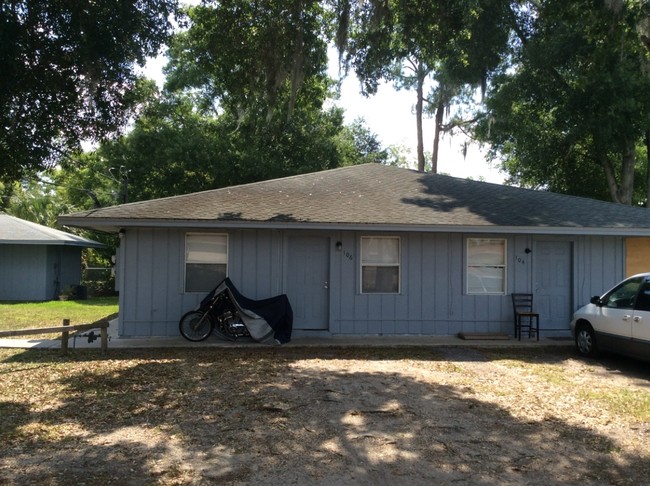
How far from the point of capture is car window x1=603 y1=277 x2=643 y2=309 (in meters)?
8.60

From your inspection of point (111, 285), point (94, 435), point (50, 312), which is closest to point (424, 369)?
point (94, 435)

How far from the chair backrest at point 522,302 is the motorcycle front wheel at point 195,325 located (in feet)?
21.0

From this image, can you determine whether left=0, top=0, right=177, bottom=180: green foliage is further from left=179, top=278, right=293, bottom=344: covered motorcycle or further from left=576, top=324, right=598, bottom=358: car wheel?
left=576, top=324, right=598, bottom=358: car wheel

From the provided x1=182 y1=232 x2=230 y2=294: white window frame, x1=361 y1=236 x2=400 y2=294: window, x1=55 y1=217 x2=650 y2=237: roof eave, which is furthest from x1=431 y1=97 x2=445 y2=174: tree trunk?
x1=182 y1=232 x2=230 y2=294: white window frame

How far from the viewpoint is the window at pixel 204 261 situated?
36.7 feet

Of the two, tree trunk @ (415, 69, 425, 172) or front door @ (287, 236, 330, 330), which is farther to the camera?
tree trunk @ (415, 69, 425, 172)

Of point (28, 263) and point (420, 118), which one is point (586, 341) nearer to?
point (28, 263)

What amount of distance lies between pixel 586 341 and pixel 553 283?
257 cm

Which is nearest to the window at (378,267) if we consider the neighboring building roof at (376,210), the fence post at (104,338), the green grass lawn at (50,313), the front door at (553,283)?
the neighboring building roof at (376,210)

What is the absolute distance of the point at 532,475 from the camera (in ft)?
14.2

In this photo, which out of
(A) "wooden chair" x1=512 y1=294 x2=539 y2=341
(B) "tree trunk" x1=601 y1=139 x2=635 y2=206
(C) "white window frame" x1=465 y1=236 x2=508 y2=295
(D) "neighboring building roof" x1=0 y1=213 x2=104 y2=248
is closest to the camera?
(A) "wooden chair" x1=512 y1=294 x2=539 y2=341

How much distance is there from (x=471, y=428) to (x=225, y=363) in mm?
4491

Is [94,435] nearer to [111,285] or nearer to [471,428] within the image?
[471,428]

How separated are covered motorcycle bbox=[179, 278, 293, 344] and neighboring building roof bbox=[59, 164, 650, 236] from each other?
1.43 meters
